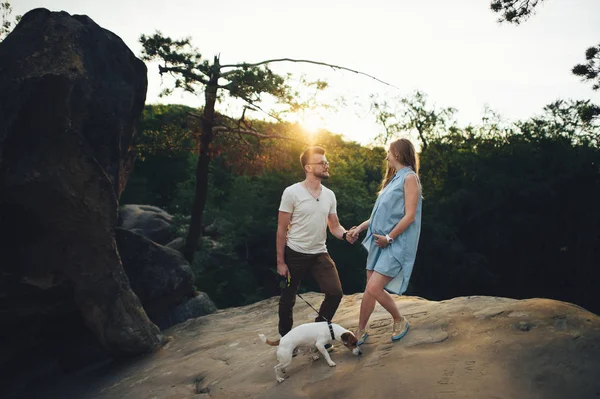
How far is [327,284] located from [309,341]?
724 mm

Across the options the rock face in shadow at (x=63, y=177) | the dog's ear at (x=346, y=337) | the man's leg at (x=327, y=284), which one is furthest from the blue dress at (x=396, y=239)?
the rock face in shadow at (x=63, y=177)

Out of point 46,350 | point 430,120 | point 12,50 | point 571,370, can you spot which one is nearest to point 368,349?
point 571,370

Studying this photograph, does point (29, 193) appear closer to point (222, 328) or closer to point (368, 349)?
point (222, 328)

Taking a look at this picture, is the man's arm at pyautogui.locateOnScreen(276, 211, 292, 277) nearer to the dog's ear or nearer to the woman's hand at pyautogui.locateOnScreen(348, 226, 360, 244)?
the woman's hand at pyautogui.locateOnScreen(348, 226, 360, 244)

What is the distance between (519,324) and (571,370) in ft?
2.46

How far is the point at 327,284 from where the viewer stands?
478 cm

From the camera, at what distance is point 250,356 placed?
18.1ft

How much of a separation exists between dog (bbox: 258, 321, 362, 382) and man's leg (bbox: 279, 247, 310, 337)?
2.31ft

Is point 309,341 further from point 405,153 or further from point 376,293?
point 405,153

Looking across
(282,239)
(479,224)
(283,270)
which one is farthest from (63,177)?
(479,224)

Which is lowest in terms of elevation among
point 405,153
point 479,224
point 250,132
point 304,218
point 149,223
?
point 479,224

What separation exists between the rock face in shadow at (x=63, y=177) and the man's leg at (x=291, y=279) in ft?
10.9

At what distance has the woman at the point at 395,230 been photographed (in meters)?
4.03

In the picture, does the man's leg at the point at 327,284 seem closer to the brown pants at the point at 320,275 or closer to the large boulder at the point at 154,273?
the brown pants at the point at 320,275
